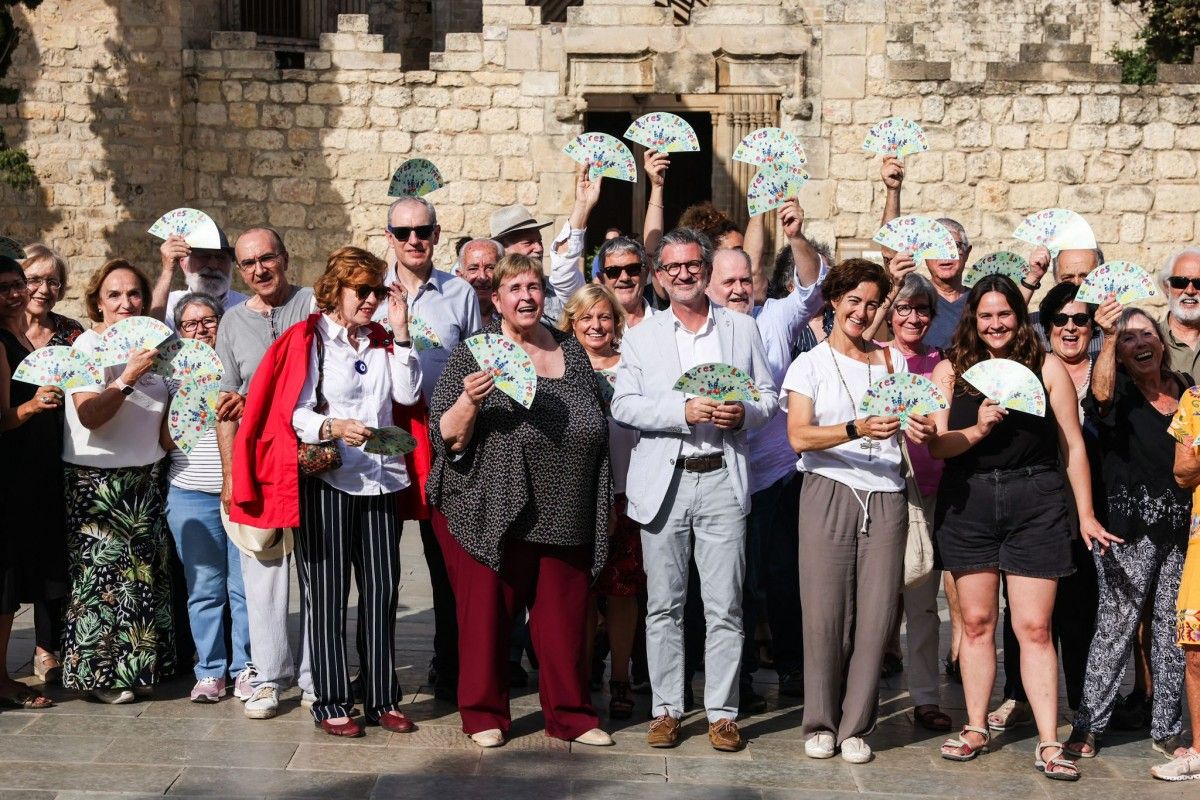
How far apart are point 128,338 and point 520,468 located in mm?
1652

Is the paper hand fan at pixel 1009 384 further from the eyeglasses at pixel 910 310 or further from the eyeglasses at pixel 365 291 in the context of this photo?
the eyeglasses at pixel 365 291

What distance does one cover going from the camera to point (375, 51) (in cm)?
1471

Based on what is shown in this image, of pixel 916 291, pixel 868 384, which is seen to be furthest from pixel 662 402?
pixel 916 291

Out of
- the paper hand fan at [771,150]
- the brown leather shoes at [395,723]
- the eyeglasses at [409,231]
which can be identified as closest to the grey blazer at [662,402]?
the eyeglasses at [409,231]

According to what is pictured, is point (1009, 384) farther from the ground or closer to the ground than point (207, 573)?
farther from the ground

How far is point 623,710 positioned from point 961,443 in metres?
1.75

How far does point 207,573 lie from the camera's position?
6648mm

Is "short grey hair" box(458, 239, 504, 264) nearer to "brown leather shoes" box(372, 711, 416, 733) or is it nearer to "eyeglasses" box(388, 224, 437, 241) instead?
"eyeglasses" box(388, 224, 437, 241)

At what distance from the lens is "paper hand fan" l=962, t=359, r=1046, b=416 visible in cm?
570

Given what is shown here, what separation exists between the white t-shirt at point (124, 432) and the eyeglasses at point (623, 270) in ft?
6.36

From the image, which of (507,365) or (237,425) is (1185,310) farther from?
(237,425)

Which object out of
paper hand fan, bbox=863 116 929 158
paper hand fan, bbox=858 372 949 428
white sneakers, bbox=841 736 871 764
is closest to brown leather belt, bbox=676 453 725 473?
paper hand fan, bbox=858 372 949 428

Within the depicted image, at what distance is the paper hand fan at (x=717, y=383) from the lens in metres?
5.88

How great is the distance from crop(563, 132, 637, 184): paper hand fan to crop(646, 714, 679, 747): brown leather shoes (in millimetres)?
2794
